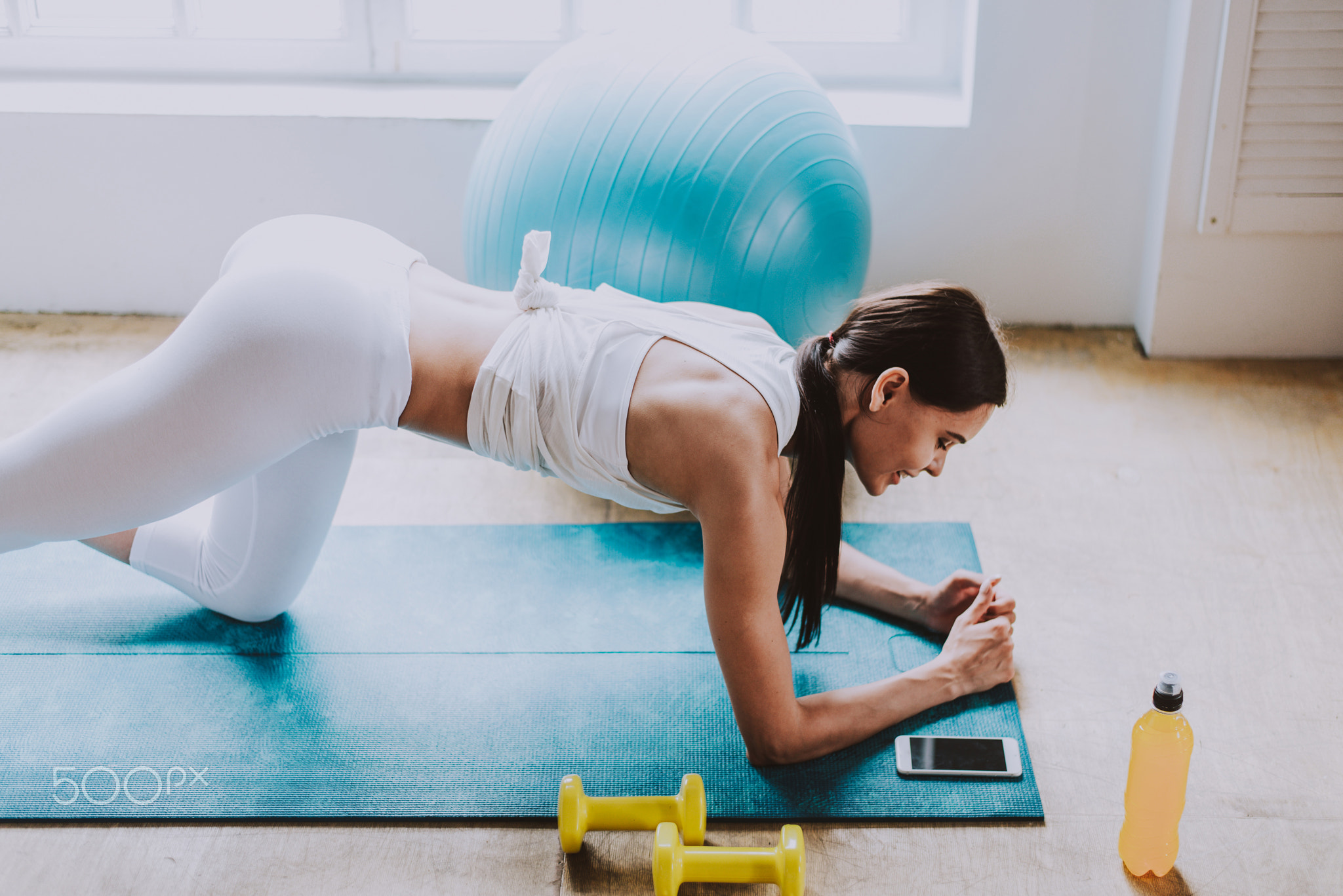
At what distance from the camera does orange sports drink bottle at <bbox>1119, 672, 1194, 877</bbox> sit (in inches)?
57.6

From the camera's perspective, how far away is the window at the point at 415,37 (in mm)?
3184

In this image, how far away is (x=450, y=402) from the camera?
5.05 feet

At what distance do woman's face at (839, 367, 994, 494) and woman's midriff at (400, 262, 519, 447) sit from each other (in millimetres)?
496

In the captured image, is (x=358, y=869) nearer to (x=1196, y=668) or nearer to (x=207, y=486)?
(x=207, y=486)

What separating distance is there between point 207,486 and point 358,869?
0.55 metres

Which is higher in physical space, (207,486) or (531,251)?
(531,251)

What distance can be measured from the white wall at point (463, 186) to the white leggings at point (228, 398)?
63.9 inches

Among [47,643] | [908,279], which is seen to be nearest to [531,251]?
[47,643]

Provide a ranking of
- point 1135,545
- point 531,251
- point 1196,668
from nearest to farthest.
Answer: point 531,251
point 1196,668
point 1135,545

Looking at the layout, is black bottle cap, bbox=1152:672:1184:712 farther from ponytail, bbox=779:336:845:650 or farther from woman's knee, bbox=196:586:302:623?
woman's knee, bbox=196:586:302:623

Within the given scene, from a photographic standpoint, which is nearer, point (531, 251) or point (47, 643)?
point (531, 251)

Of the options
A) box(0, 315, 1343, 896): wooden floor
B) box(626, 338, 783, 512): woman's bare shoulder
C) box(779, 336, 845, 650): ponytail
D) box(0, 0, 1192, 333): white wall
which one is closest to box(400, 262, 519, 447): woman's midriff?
box(626, 338, 783, 512): woman's bare shoulder

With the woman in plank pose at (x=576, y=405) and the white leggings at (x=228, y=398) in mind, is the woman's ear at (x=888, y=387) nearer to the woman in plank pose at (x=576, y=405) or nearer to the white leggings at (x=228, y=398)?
the woman in plank pose at (x=576, y=405)

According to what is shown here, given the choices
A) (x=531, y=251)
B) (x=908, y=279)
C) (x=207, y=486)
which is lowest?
(x=908, y=279)
